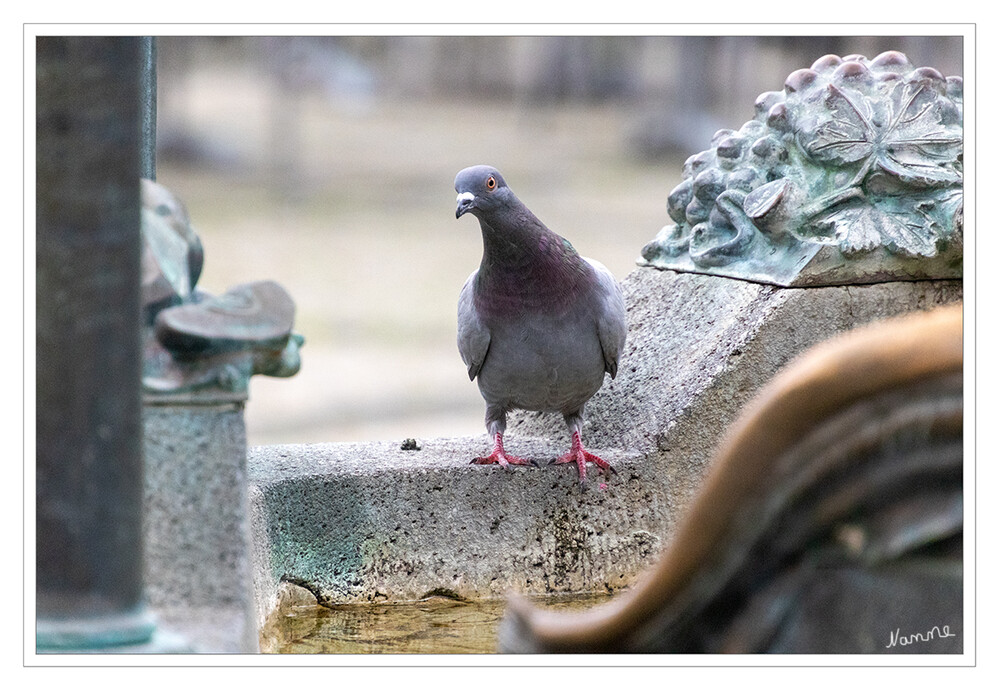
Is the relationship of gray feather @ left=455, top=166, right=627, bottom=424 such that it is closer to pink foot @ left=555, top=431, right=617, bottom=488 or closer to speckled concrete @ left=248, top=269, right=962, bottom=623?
pink foot @ left=555, top=431, right=617, bottom=488

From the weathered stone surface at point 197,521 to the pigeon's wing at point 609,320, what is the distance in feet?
5.83

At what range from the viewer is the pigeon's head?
328cm

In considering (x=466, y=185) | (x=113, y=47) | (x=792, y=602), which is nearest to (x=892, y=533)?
(x=792, y=602)

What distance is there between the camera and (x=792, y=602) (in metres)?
1.55

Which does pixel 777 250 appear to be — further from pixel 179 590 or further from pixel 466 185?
pixel 179 590

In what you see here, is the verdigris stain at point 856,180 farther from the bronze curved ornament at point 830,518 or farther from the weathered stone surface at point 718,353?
the bronze curved ornament at point 830,518

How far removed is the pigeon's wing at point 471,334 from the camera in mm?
3586

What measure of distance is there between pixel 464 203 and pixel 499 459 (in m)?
0.87

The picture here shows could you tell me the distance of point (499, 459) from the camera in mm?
3592
